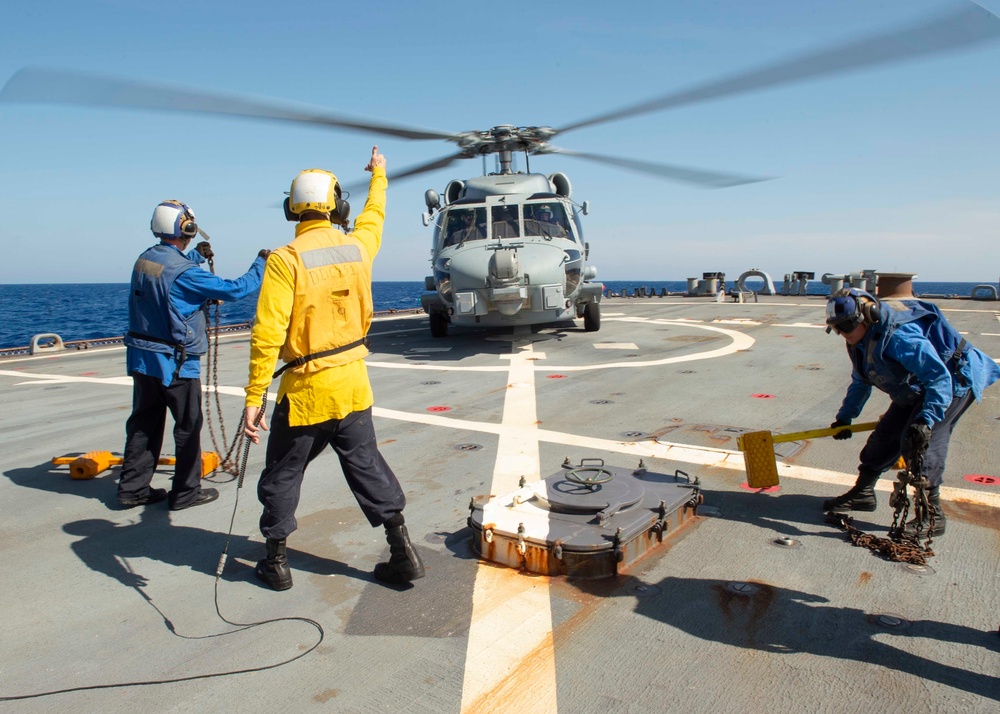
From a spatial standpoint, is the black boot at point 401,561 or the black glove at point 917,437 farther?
the black glove at point 917,437

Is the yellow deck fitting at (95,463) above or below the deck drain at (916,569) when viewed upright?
above

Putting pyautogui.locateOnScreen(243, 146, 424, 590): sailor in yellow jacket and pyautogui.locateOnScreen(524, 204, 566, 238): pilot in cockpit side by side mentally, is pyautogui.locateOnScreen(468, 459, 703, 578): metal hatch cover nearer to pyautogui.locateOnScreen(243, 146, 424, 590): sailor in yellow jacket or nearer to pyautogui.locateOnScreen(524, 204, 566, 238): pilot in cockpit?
pyautogui.locateOnScreen(243, 146, 424, 590): sailor in yellow jacket

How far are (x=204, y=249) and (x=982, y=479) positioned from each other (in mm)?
5597

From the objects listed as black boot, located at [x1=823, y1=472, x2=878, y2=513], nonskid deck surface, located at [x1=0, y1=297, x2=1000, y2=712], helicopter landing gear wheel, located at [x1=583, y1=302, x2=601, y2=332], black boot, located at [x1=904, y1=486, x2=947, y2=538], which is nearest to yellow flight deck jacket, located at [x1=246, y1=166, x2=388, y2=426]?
nonskid deck surface, located at [x1=0, y1=297, x2=1000, y2=712]

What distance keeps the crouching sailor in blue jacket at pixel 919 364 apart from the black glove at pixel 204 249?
4.02 metres

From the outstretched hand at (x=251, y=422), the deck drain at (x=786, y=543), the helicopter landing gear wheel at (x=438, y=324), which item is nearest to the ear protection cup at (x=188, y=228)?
the outstretched hand at (x=251, y=422)

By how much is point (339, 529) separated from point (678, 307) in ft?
54.2

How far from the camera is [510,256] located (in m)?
10.5

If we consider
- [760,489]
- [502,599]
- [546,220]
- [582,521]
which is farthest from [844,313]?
[546,220]

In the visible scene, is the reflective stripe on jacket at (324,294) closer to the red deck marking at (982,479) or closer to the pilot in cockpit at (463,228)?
the red deck marking at (982,479)

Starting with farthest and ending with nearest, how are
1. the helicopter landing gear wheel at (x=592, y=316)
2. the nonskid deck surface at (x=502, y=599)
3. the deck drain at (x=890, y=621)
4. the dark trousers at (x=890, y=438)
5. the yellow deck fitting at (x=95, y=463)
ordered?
1. the helicopter landing gear wheel at (x=592, y=316)
2. the yellow deck fitting at (x=95, y=463)
3. the dark trousers at (x=890, y=438)
4. the deck drain at (x=890, y=621)
5. the nonskid deck surface at (x=502, y=599)

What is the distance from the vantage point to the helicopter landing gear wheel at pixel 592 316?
13.2 m

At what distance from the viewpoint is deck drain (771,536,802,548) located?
3.73 meters

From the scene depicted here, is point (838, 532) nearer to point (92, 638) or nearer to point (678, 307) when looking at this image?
point (92, 638)
